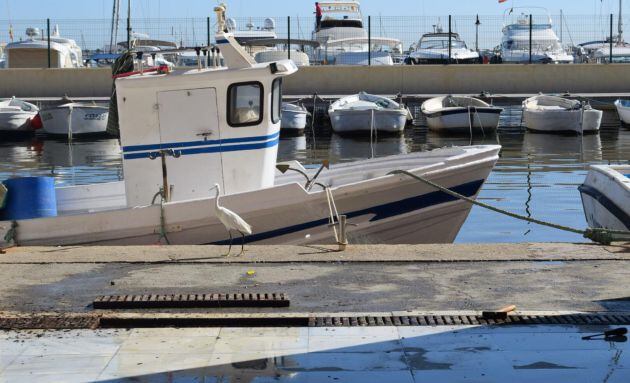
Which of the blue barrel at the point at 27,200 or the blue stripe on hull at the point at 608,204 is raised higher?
the blue barrel at the point at 27,200

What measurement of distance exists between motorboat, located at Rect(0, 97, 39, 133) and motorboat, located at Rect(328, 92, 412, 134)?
964 centimetres

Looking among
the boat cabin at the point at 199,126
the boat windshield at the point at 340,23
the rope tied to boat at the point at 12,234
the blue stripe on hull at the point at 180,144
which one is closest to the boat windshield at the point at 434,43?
the boat windshield at the point at 340,23

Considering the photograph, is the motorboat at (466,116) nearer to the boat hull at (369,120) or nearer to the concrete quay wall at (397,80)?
the boat hull at (369,120)

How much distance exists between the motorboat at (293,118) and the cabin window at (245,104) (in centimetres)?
2062

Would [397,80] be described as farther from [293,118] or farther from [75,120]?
[75,120]

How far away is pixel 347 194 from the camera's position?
38.5ft

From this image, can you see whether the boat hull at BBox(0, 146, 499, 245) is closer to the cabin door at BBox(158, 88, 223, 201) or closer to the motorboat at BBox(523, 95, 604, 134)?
the cabin door at BBox(158, 88, 223, 201)

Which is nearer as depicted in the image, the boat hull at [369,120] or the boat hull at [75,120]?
the boat hull at [369,120]

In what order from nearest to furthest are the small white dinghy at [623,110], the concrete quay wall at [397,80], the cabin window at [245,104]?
the cabin window at [245,104] → the small white dinghy at [623,110] → the concrete quay wall at [397,80]

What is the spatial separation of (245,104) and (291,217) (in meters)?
1.45

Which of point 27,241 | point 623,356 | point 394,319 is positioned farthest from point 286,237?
point 623,356

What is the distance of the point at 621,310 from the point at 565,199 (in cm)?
1192

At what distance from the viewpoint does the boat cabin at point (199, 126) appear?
11.7 meters

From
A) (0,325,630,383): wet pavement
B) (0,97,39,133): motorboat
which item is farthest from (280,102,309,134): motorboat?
(0,325,630,383): wet pavement
